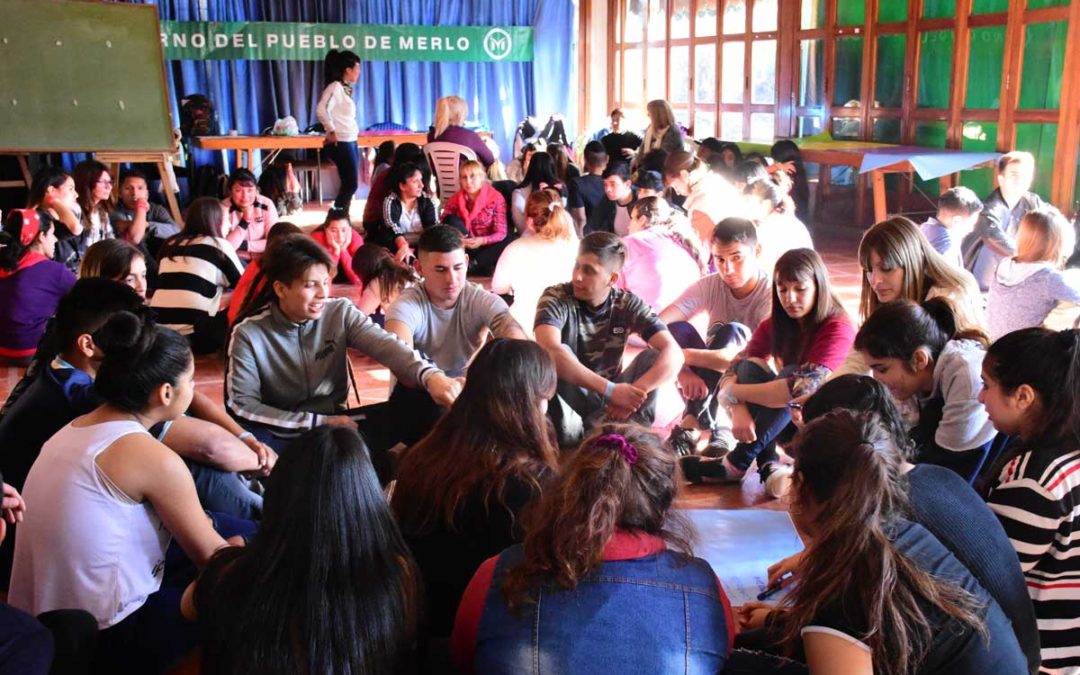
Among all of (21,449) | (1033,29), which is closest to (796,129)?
(1033,29)

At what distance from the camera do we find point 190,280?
170 inches

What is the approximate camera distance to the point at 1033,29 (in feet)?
22.4

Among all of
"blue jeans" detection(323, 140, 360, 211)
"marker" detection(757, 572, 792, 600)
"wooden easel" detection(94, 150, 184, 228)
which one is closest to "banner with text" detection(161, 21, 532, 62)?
"wooden easel" detection(94, 150, 184, 228)

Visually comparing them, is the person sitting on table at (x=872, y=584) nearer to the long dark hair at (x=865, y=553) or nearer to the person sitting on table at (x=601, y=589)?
the long dark hair at (x=865, y=553)

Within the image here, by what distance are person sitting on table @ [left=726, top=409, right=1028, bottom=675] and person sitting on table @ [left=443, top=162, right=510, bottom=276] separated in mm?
4774

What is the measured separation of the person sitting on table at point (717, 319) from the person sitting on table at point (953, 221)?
1.23 m

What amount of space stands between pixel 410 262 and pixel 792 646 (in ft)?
14.0

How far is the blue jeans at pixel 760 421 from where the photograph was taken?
3.11 metres

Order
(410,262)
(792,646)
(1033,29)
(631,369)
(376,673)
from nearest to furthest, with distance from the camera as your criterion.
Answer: (376,673) → (792,646) → (631,369) → (410,262) → (1033,29)

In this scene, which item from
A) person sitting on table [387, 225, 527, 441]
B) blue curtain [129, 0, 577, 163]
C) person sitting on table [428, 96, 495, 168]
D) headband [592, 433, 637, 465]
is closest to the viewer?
headband [592, 433, 637, 465]

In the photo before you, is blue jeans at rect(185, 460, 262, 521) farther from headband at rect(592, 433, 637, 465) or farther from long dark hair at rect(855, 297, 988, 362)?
long dark hair at rect(855, 297, 988, 362)

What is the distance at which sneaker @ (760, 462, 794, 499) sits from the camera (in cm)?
279

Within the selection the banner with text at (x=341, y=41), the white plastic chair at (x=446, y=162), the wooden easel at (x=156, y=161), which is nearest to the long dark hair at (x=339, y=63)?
the white plastic chair at (x=446, y=162)

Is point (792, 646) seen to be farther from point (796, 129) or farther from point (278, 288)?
point (796, 129)
